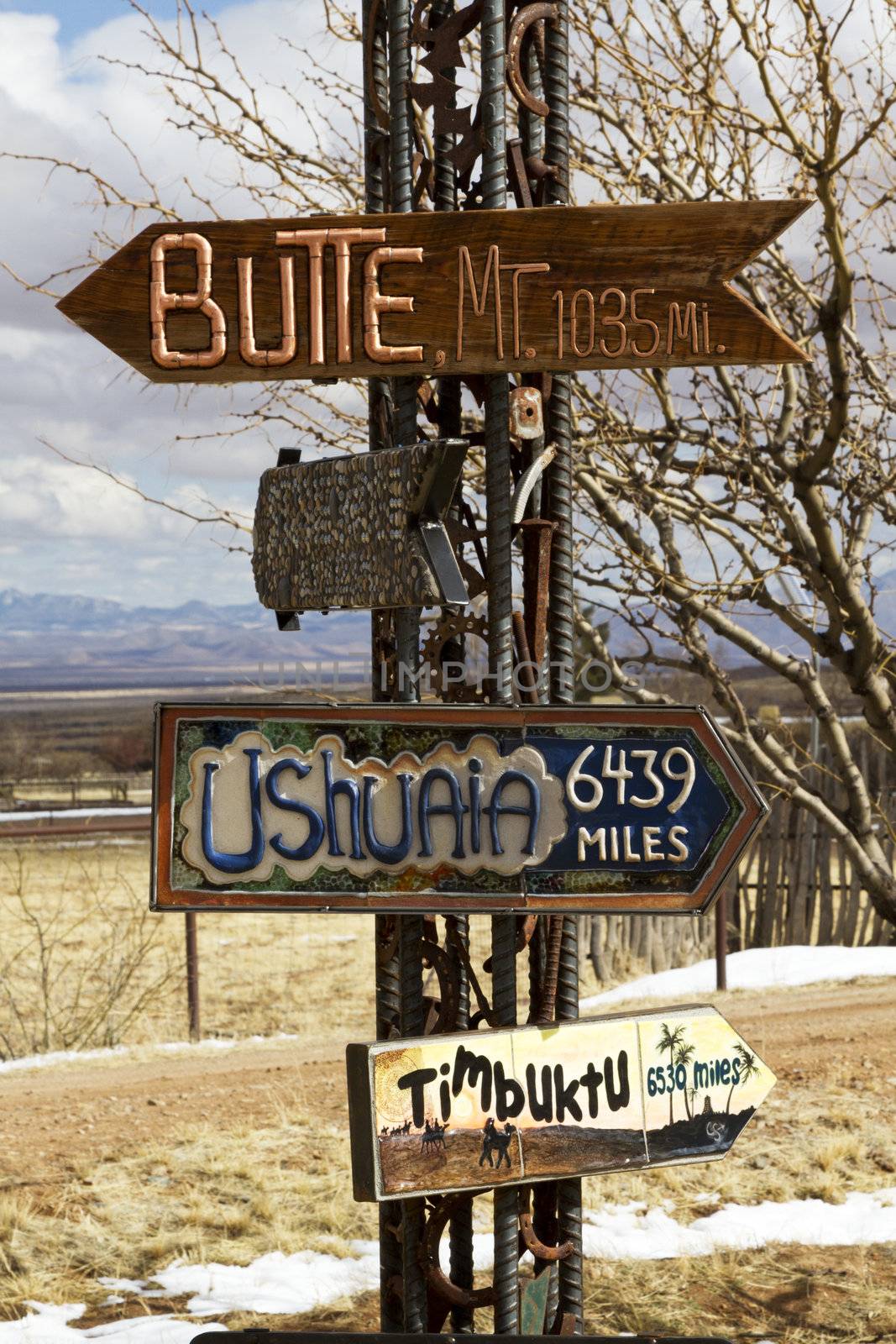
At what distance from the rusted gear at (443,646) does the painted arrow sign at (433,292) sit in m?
0.51

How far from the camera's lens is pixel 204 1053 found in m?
8.47

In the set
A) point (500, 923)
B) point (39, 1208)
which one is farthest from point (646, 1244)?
point (500, 923)

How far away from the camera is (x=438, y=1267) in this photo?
9.64 ft

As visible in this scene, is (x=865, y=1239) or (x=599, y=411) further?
(x=599, y=411)

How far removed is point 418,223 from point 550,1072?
170 cm

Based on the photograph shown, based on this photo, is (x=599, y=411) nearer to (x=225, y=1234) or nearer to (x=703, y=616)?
(x=703, y=616)

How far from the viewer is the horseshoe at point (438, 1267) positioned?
2.94 meters

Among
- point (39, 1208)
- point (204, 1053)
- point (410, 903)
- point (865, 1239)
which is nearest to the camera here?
point (410, 903)

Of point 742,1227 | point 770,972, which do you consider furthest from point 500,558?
point 770,972

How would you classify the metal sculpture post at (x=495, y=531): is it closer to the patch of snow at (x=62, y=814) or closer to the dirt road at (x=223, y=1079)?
the dirt road at (x=223, y=1079)

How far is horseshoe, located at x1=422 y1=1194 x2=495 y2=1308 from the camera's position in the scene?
2.94 m

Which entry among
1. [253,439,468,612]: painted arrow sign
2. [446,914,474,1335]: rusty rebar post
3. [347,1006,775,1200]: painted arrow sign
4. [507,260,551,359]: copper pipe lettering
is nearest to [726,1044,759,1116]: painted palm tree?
[347,1006,775,1200]: painted arrow sign

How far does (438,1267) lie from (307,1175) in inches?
118

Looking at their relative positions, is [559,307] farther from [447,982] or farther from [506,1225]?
[506,1225]
